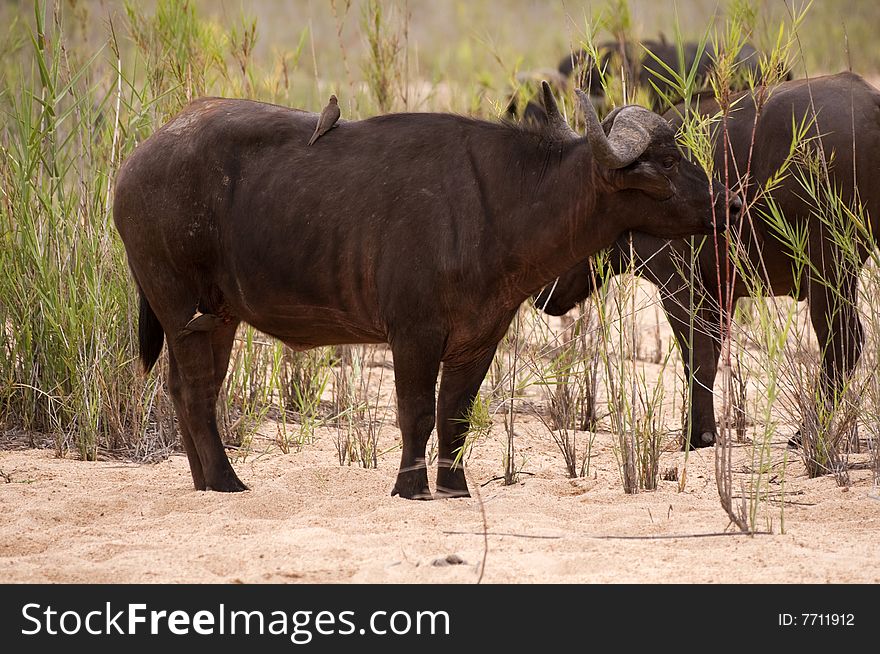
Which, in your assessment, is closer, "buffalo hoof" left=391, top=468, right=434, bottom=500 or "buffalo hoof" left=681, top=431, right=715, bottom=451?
"buffalo hoof" left=391, top=468, right=434, bottom=500

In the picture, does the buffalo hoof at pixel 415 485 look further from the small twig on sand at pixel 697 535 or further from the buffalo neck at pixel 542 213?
the small twig on sand at pixel 697 535

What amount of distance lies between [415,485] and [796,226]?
2.31 meters

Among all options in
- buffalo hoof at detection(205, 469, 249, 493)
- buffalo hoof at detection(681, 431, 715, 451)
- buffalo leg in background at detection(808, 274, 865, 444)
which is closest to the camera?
buffalo hoof at detection(205, 469, 249, 493)

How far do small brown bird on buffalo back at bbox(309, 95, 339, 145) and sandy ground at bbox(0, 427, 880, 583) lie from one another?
151 centimetres

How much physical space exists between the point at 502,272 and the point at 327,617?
1.75 m

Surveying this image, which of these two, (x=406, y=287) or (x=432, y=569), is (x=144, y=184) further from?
(x=432, y=569)

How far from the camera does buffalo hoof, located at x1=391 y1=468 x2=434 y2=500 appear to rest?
4.93 m

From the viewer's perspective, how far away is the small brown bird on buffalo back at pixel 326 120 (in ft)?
16.6

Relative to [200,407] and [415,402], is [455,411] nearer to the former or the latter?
[415,402]

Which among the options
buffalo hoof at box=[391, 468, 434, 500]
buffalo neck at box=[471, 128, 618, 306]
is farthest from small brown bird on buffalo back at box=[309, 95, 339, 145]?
buffalo hoof at box=[391, 468, 434, 500]

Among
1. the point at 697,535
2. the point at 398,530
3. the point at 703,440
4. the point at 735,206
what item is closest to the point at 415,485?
the point at 398,530

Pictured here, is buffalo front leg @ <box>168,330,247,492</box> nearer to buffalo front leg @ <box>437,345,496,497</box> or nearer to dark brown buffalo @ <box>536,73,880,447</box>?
buffalo front leg @ <box>437,345,496,497</box>

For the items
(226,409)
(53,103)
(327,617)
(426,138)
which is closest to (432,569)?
(327,617)

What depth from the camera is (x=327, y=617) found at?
3492 millimetres
